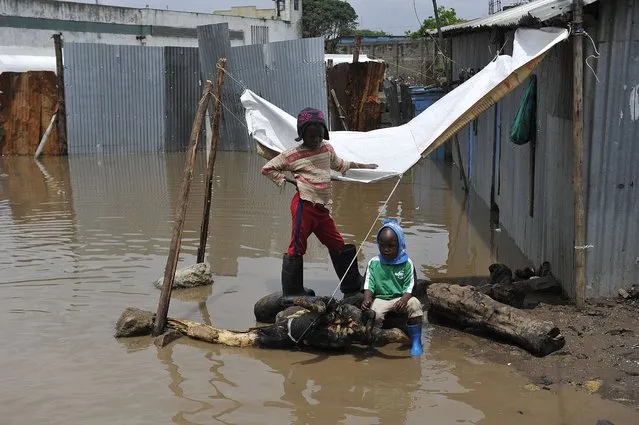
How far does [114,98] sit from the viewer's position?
18.9 meters

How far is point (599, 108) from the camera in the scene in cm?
570

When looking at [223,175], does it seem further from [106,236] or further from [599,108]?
[599,108]

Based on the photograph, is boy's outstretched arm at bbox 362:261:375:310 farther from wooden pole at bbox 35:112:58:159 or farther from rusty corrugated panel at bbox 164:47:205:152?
wooden pole at bbox 35:112:58:159

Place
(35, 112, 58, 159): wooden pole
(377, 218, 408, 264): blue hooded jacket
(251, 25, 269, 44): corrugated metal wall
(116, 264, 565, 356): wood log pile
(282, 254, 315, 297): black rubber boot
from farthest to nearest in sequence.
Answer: (251, 25, 269, 44): corrugated metal wall → (35, 112, 58, 159): wooden pole → (282, 254, 315, 297): black rubber boot → (377, 218, 408, 264): blue hooded jacket → (116, 264, 565, 356): wood log pile

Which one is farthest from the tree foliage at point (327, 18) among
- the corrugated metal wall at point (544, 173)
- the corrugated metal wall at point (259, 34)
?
the corrugated metal wall at point (544, 173)

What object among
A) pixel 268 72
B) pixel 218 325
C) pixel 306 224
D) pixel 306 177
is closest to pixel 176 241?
pixel 218 325

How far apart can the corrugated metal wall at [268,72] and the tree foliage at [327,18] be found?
29.7 meters

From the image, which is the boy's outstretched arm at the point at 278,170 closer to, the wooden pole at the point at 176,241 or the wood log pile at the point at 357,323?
the wooden pole at the point at 176,241

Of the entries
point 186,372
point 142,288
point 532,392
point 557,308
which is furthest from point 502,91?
point 142,288

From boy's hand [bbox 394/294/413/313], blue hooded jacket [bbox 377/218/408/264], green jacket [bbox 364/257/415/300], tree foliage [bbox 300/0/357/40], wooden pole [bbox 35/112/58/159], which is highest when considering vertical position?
tree foliage [bbox 300/0/357/40]

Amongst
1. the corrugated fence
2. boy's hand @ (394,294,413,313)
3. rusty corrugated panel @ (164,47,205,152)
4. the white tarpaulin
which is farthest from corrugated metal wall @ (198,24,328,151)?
boy's hand @ (394,294,413,313)

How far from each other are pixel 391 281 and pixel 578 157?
1.69 m

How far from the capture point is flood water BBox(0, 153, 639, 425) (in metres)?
4.50

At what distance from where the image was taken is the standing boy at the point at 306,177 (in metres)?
6.04
